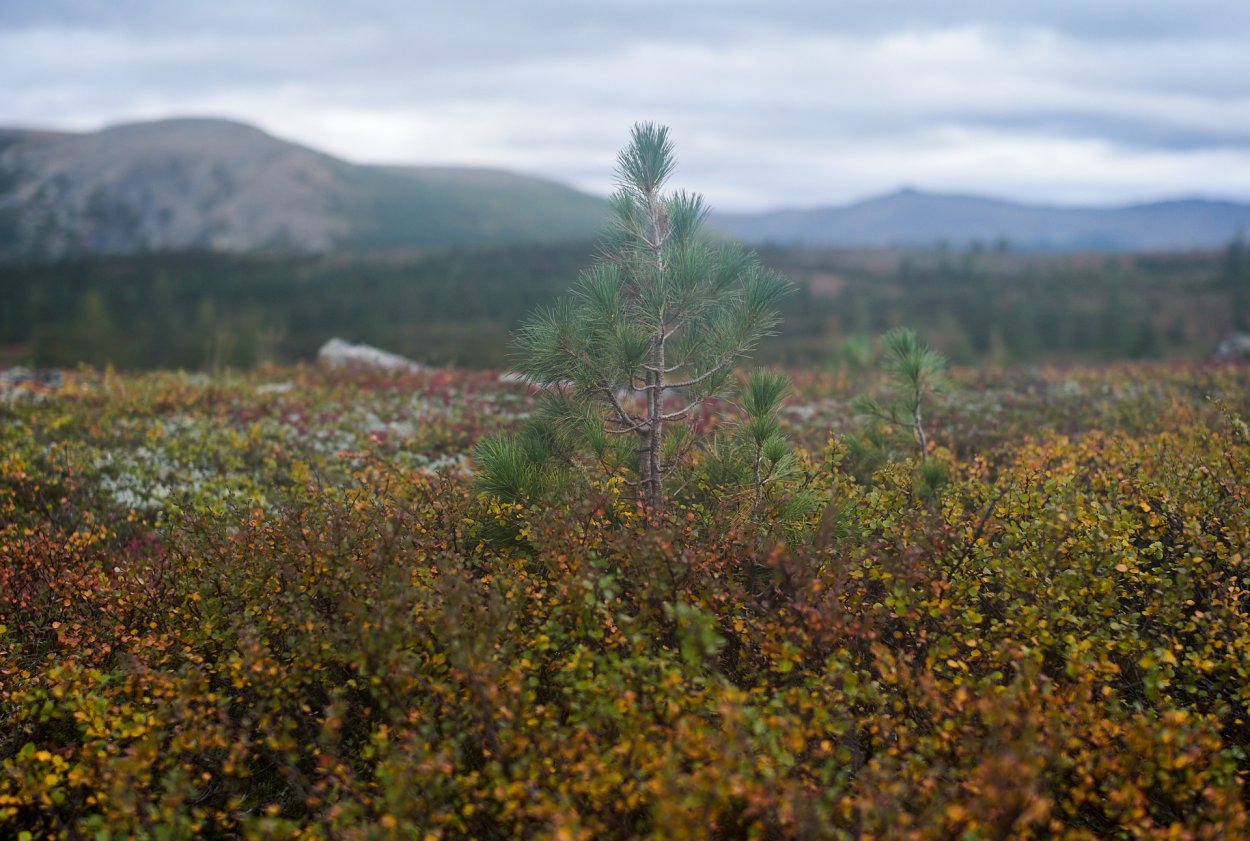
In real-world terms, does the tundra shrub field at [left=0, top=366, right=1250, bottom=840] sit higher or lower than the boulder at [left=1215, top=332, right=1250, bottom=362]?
lower

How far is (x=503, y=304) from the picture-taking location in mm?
65875

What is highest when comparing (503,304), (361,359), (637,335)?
(637,335)

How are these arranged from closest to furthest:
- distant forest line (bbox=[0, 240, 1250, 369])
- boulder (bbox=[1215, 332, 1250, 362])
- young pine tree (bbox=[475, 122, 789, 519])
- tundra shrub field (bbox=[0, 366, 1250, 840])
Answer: tundra shrub field (bbox=[0, 366, 1250, 840]), young pine tree (bbox=[475, 122, 789, 519]), boulder (bbox=[1215, 332, 1250, 362]), distant forest line (bbox=[0, 240, 1250, 369])

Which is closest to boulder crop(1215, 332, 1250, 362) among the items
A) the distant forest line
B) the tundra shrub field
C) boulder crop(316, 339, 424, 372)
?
the distant forest line

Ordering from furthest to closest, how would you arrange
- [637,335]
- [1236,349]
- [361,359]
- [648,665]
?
[1236,349] → [361,359] → [637,335] → [648,665]

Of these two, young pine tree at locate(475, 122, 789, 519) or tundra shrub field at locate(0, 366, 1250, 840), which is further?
young pine tree at locate(475, 122, 789, 519)

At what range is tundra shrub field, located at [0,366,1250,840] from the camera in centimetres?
328

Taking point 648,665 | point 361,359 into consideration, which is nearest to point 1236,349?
point 361,359

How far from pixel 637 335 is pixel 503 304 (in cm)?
6182

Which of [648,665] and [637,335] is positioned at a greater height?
[637,335]

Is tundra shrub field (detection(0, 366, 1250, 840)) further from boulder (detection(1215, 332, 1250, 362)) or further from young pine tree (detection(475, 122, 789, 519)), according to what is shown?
boulder (detection(1215, 332, 1250, 362))

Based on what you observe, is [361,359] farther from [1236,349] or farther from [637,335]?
[1236,349]

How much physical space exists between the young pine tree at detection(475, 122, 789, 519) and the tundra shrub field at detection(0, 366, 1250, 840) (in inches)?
20.2

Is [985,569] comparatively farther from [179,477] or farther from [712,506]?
[179,477]
